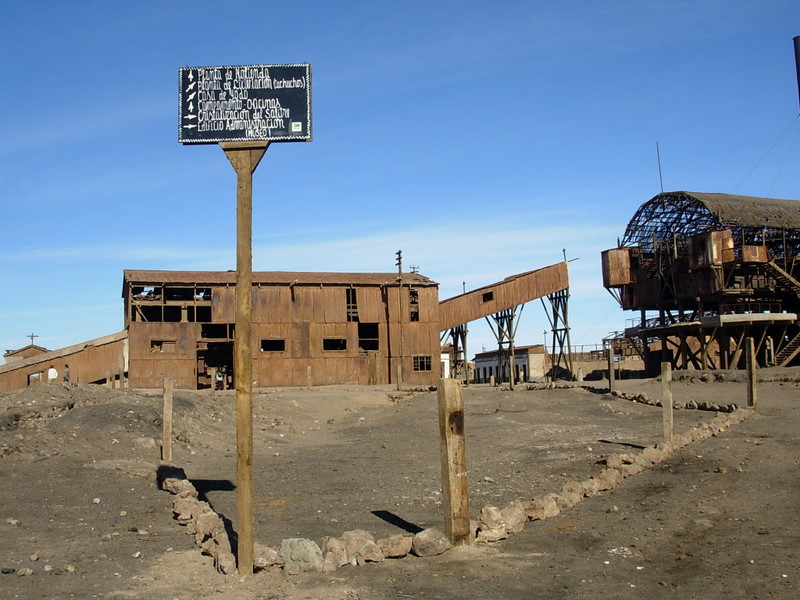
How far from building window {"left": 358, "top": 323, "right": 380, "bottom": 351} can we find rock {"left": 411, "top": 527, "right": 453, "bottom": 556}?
3970 cm

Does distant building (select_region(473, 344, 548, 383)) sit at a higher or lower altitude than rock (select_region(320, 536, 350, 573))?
higher

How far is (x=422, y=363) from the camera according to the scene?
49.8 meters

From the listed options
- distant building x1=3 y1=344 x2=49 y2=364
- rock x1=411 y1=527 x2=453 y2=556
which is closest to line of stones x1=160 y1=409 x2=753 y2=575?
rock x1=411 y1=527 x2=453 y2=556

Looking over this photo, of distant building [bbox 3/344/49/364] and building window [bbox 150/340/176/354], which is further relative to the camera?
distant building [bbox 3/344/49/364]

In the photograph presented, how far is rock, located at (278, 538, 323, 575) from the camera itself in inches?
334

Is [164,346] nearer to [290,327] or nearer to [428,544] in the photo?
[290,327]

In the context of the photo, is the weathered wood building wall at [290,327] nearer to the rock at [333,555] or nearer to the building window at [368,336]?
the building window at [368,336]

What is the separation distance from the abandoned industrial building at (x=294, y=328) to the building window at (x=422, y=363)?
66 millimetres

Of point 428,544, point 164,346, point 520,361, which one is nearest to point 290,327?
point 164,346

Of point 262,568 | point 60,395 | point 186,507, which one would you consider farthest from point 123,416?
A: point 262,568

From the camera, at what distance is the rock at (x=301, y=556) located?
8492mm

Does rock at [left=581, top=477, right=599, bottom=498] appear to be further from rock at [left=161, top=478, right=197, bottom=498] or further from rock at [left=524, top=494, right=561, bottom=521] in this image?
rock at [left=161, top=478, right=197, bottom=498]

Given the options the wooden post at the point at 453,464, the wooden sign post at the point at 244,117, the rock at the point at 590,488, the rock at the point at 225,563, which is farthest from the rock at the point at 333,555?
the rock at the point at 590,488

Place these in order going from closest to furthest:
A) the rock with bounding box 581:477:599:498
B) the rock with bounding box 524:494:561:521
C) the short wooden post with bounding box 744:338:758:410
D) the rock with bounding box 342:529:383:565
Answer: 1. the rock with bounding box 342:529:383:565
2. the rock with bounding box 524:494:561:521
3. the rock with bounding box 581:477:599:498
4. the short wooden post with bounding box 744:338:758:410
